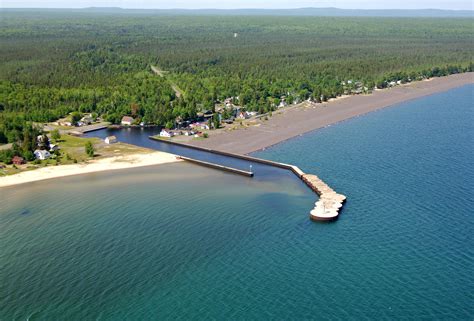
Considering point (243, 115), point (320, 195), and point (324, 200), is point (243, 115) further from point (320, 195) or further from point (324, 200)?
point (324, 200)

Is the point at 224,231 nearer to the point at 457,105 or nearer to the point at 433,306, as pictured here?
the point at 433,306

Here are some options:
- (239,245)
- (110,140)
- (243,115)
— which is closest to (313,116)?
(243,115)

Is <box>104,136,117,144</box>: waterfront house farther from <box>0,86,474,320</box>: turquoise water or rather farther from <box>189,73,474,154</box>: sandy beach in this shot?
<box>0,86,474,320</box>: turquoise water

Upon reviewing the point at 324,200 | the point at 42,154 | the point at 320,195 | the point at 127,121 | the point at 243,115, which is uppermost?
the point at 324,200

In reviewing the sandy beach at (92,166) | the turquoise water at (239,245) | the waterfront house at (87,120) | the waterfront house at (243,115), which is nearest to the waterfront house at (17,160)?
the sandy beach at (92,166)

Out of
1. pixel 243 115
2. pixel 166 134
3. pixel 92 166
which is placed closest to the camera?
pixel 92 166

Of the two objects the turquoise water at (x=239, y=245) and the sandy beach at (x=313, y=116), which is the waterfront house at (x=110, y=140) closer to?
the sandy beach at (x=313, y=116)

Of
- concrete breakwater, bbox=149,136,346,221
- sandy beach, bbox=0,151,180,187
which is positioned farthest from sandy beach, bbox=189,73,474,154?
sandy beach, bbox=0,151,180,187
